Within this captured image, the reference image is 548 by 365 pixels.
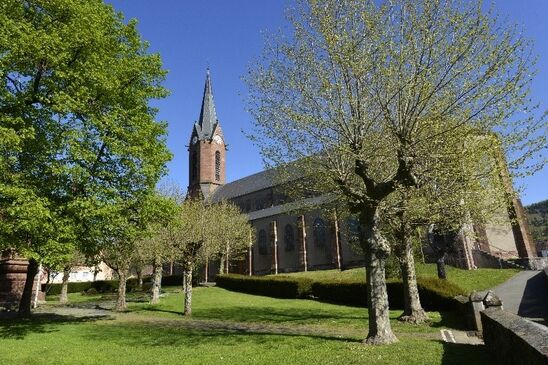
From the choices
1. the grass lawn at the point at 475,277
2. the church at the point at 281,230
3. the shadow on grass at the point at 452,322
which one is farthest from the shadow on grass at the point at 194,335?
the grass lawn at the point at 475,277

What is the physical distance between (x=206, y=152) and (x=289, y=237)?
2749 centimetres

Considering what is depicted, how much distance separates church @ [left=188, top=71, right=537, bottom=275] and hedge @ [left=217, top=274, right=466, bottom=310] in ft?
10.5

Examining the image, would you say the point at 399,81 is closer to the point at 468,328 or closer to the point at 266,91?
the point at 266,91

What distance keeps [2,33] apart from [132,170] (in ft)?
21.2

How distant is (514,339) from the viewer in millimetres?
6902

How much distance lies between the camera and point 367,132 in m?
13.7

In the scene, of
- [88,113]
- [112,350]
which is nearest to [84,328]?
[112,350]

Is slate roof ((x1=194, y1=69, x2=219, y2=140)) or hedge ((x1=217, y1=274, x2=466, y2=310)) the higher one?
slate roof ((x1=194, y1=69, x2=219, y2=140))

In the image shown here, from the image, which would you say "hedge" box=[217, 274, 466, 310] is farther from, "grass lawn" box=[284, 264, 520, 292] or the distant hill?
the distant hill

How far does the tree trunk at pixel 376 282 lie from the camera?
1150cm

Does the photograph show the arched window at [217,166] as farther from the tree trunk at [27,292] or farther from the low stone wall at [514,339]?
the low stone wall at [514,339]

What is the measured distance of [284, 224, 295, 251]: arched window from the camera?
55750 millimetres

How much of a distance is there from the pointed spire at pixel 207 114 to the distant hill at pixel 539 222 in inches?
2860

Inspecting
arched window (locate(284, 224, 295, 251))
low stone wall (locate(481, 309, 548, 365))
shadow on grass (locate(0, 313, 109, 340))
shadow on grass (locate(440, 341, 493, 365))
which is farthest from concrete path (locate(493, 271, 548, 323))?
arched window (locate(284, 224, 295, 251))
